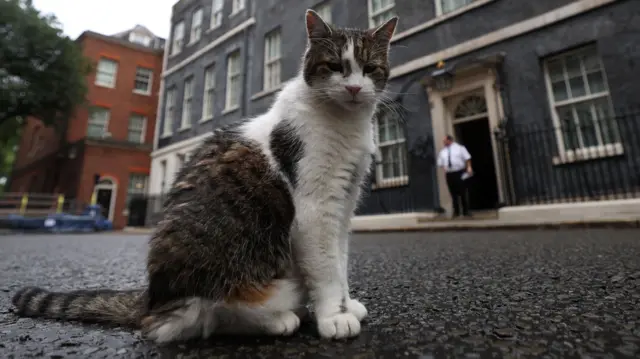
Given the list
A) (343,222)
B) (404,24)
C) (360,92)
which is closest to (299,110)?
(360,92)

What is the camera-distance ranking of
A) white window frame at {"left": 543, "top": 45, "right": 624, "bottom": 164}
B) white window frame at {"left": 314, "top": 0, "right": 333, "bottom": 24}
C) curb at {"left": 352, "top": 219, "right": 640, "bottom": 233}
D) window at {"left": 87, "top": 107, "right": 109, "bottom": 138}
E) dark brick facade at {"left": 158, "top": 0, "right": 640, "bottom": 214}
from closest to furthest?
curb at {"left": 352, "top": 219, "right": 640, "bottom": 233}
white window frame at {"left": 543, "top": 45, "right": 624, "bottom": 164}
dark brick facade at {"left": 158, "top": 0, "right": 640, "bottom": 214}
white window frame at {"left": 314, "top": 0, "right": 333, "bottom": 24}
window at {"left": 87, "top": 107, "right": 109, "bottom": 138}

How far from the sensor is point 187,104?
51.7 ft

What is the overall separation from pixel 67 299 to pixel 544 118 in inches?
311

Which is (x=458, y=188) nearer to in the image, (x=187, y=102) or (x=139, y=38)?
(x=187, y=102)

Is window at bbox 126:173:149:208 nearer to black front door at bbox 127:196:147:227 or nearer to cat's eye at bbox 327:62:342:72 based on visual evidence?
black front door at bbox 127:196:147:227

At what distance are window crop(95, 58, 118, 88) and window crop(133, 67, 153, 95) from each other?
1.17 meters

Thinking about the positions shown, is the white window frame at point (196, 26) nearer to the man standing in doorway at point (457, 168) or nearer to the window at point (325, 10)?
the window at point (325, 10)

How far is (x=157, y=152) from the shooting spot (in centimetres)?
1652

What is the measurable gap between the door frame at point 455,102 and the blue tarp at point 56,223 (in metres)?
13.8

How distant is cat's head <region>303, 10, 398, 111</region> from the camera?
54.9 inches

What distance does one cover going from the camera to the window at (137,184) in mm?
18750

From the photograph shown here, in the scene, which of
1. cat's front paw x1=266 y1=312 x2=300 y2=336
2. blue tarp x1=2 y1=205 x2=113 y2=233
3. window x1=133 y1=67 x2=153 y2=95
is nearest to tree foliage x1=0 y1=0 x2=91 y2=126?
window x1=133 y1=67 x2=153 y2=95

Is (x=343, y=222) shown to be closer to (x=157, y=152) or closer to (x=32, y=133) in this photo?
(x=157, y=152)

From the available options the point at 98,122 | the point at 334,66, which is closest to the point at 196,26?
the point at 98,122
